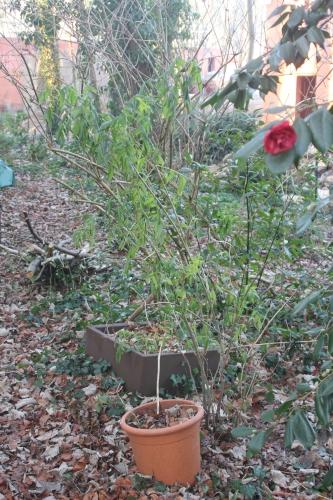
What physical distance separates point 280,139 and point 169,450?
7.72 ft

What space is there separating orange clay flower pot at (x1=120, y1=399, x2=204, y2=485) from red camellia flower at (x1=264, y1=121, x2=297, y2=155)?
220 cm

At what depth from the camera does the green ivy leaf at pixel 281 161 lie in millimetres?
1264

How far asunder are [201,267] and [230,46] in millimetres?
3151

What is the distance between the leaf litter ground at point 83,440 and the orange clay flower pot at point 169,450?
0.22 feet

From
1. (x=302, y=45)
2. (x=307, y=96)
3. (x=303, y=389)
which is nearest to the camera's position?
(x=302, y=45)

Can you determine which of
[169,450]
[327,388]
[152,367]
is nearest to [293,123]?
[327,388]

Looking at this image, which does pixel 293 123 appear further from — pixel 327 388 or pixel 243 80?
pixel 327 388

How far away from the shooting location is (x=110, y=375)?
15.0 feet

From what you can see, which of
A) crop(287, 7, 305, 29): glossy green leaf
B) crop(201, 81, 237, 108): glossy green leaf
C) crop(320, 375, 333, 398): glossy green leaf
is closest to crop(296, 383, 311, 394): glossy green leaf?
crop(320, 375, 333, 398): glossy green leaf

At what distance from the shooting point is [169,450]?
10.6 ft

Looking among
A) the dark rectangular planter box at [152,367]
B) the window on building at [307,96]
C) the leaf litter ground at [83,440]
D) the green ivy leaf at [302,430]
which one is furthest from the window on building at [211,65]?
the green ivy leaf at [302,430]

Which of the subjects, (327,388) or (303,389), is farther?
(303,389)

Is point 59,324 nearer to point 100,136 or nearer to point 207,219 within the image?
point 207,219

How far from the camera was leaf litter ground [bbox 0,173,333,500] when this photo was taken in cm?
337
